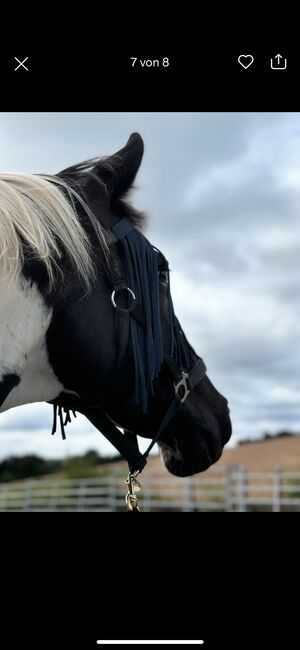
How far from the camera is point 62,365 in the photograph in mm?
1644

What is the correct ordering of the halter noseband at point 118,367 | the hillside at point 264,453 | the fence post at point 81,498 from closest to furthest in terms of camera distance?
the halter noseband at point 118,367, the fence post at point 81,498, the hillside at point 264,453

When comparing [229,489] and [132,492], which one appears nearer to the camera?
[132,492]

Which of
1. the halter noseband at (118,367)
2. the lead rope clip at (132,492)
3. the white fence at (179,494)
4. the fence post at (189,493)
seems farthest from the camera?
the fence post at (189,493)

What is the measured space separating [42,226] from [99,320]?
0.26 meters

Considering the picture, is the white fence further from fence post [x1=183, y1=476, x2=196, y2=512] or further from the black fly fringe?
the black fly fringe

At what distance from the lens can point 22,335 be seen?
155 cm

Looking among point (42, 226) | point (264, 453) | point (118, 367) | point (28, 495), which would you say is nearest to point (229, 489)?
point (28, 495)
